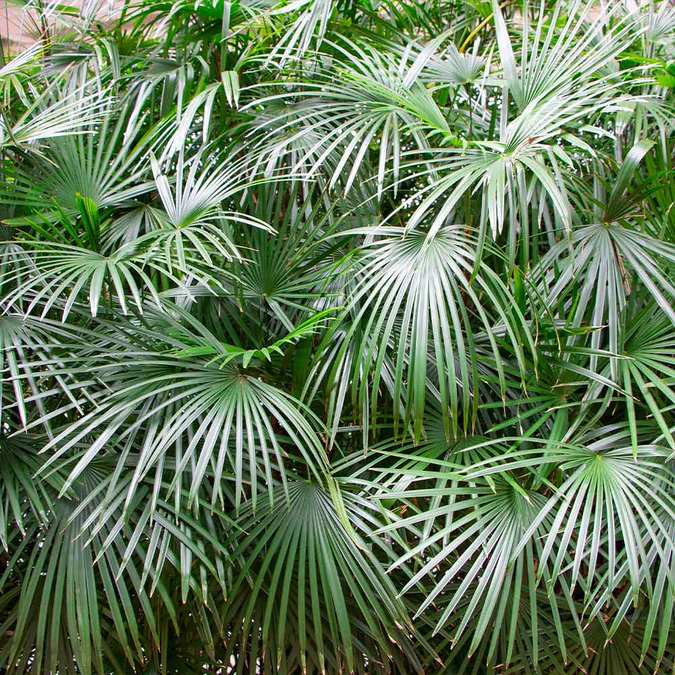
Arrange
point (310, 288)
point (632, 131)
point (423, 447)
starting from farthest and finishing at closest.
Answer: point (632, 131) < point (310, 288) < point (423, 447)

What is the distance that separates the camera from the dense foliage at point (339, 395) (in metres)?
1.14

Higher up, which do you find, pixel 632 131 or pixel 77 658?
pixel 632 131

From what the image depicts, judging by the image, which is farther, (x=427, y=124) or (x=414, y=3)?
(x=414, y=3)

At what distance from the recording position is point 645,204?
142 centimetres

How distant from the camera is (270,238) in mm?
1438

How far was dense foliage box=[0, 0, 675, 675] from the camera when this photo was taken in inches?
45.0

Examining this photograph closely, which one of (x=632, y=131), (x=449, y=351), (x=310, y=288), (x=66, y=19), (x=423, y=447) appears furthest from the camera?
(x=66, y=19)

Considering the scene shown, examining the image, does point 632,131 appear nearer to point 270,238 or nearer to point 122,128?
point 270,238

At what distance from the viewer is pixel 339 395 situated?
1255 millimetres

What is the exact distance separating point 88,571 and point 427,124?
100 cm

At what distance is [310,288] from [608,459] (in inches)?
25.0

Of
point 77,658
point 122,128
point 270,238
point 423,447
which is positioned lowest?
point 77,658

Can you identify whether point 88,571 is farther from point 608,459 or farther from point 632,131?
point 632,131

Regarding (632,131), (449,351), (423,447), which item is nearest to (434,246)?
(449,351)
